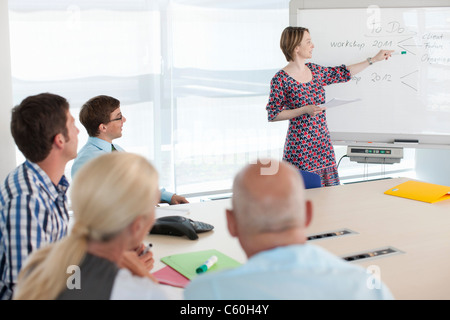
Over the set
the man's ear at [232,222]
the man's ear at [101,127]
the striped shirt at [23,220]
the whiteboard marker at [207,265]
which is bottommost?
the whiteboard marker at [207,265]

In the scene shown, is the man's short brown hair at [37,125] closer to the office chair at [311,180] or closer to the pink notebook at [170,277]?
the pink notebook at [170,277]

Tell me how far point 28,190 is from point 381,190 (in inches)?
84.9

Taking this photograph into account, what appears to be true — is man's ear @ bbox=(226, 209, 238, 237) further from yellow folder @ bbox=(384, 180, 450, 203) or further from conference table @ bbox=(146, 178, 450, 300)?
yellow folder @ bbox=(384, 180, 450, 203)

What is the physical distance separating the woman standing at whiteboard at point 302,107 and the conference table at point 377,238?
0.86m

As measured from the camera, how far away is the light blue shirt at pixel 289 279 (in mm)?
1199

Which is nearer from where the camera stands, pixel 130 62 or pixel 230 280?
pixel 230 280

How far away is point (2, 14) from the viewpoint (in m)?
4.08

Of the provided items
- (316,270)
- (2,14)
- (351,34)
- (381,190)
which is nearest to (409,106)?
(351,34)

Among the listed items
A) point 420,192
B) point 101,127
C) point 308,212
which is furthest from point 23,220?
point 420,192

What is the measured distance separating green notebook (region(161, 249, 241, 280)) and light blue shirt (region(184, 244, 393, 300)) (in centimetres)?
75

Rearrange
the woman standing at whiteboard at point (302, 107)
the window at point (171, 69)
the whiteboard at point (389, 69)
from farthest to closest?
the window at point (171, 69)
the whiteboard at point (389, 69)
the woman standing at whiteboard at point (302, 107)

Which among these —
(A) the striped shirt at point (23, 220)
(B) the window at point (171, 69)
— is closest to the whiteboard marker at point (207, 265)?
(A) the striped shirt at point (23, 220)
